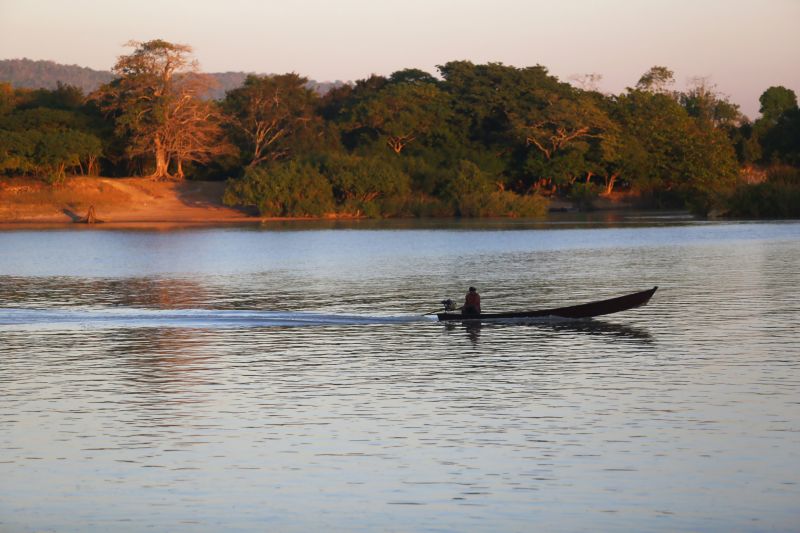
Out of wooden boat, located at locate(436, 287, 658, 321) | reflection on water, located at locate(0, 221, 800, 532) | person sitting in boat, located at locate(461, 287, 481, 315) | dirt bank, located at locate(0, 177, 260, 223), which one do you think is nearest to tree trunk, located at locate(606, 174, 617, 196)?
dirt bank, located at locate(0, 177, 260, 223)

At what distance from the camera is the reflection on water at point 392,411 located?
45.1ft

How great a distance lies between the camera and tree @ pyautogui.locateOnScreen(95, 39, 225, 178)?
102 meters

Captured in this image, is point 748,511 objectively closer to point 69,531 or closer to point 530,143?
point 69,531

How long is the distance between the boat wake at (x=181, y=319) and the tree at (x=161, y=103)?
68933 millimetres

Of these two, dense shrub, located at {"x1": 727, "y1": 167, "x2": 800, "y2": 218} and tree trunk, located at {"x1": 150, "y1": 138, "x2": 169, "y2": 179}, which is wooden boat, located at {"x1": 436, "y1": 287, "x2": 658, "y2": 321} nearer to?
dense shrub, located at {"x1": 727, "y1": 167, "x2": 800, "y2": 218}

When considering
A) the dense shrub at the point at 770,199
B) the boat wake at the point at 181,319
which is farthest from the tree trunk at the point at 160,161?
the boat wake at the point at 181,319

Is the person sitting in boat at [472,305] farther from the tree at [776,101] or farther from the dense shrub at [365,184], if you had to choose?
the tree at [776,101]

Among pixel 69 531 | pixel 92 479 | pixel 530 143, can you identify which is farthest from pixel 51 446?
pixel 530 143

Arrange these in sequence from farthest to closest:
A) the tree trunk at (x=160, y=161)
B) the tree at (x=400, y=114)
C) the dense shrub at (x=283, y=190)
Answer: the tree at (x=400, y=114) → the tree trunk at (x=160, y=161) → the dense shrub at (x=283, y=190)

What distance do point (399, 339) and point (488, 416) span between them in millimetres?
9696

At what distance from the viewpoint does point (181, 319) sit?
32.7 m

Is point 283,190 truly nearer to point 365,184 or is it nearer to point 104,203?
point 365,184

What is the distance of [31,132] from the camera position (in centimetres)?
10050

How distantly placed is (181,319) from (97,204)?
7067cm
